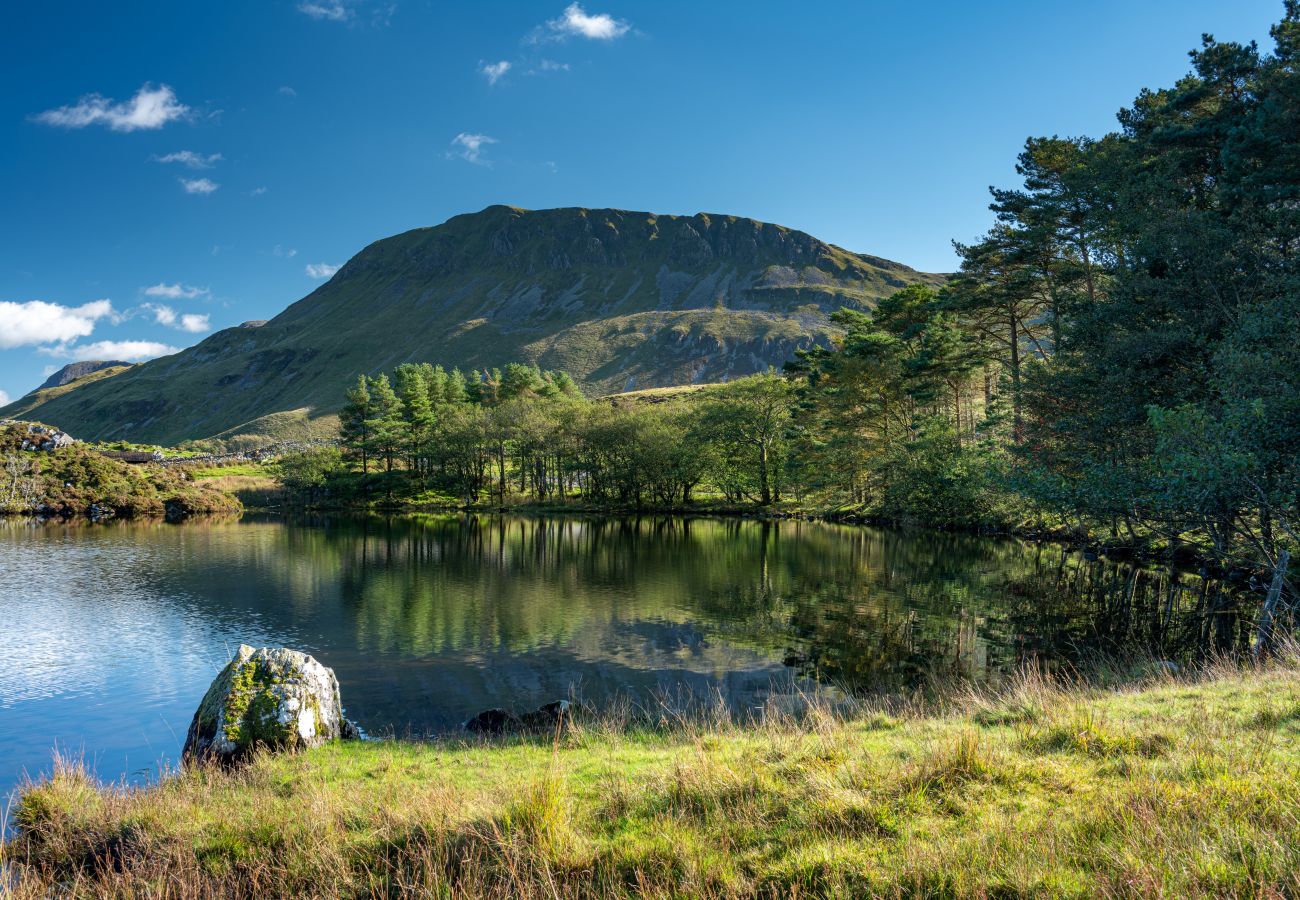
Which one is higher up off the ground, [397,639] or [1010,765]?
[1010,765]

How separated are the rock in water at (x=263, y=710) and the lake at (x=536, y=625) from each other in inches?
58.4

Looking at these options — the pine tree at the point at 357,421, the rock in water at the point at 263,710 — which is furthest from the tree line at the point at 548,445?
the rock in water at the point at 263,710

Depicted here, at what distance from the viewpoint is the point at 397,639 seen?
22656mm

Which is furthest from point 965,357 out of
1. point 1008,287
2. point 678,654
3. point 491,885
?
point 491,885

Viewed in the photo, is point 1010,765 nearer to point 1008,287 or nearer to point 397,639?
point 397,639

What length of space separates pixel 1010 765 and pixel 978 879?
8.76 feet

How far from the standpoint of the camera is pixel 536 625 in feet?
81.1

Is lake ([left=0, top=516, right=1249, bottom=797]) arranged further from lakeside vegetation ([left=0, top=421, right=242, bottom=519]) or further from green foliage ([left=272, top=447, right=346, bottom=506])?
green foliage ([left=272, top=447, right=346, bottom=506])

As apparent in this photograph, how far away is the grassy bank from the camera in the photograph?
5602mm

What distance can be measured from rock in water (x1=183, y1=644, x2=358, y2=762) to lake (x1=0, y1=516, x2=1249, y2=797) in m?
1.48

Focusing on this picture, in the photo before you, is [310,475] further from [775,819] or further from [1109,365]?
[775,819]

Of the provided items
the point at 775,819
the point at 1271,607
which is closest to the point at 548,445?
the point at 1271,607

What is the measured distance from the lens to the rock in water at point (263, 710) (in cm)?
1224

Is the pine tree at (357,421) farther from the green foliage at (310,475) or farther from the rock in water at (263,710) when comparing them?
the rock in water at (263,710)
